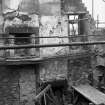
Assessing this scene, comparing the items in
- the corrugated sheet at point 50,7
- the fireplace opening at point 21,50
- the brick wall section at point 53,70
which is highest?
the corrugated sheet at point 50,7

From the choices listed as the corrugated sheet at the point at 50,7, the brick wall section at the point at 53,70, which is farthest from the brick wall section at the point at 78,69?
Result: the corrugated sheet at the point at 50,7

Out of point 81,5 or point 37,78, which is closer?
point 37,78

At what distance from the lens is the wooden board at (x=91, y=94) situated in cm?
730

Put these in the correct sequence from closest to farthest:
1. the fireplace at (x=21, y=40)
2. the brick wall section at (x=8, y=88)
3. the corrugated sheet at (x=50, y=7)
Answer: the fireplace at (x=21, y=40), the brick wall section at (x=8, y=88), the corrugated sheet at (x=50, y=7)

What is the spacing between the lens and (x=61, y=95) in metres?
9.58

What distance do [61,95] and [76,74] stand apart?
1.11 m

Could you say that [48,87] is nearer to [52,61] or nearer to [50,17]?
[52,61]

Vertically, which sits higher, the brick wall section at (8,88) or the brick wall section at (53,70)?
the brick wall section at (53,70)

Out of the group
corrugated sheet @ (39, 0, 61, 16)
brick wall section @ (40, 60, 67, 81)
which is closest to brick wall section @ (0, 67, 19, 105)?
brick wall section @ (40, 60, 67, 81)

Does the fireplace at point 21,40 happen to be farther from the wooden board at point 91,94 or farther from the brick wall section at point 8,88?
the wooden board at point 91,94

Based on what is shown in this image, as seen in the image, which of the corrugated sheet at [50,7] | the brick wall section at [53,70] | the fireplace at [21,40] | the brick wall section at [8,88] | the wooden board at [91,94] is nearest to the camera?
the wooden board at [91,94]

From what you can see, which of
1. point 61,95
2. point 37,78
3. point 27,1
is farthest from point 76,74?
point 27,1

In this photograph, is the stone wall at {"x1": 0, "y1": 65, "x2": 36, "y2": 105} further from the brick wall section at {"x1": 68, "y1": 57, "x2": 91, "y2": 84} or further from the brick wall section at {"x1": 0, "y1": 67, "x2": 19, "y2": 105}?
the brick wall section at {"x1": 68, "y1": 57, "x2": 91, "y2": 84}

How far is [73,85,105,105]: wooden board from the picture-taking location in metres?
7.30
